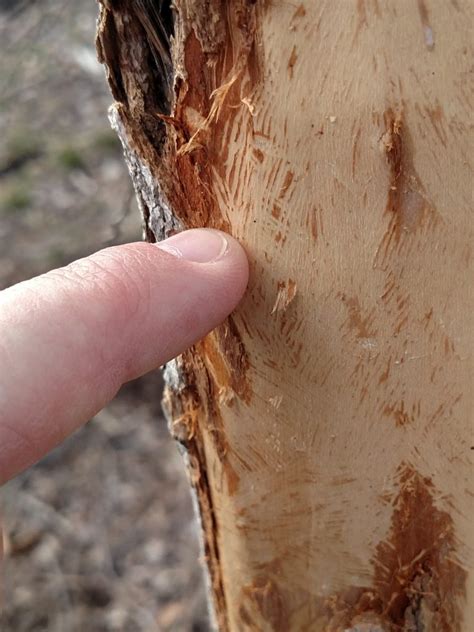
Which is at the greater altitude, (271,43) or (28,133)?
(271,43)

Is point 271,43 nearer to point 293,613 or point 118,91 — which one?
point 118,91

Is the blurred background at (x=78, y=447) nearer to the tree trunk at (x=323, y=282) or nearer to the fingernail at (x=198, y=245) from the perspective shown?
the tree trunk at (x=323, y=282)

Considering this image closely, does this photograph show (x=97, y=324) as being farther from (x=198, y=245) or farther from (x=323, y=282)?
(x=323, y=282)

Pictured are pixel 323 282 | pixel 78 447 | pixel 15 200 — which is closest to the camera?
pixel 323 282

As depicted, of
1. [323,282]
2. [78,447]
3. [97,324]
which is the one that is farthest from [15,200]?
[323,282]

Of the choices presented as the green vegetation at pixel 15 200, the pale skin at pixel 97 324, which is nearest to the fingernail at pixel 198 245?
the pale skin at pixel 97 324

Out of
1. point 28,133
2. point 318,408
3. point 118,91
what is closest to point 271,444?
point 318,408

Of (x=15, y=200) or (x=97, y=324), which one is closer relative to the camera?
(x=97, y=324)
